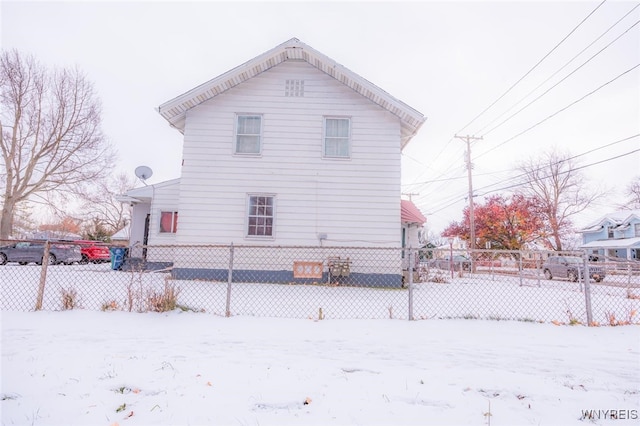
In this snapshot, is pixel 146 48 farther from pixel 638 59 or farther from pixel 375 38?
pixel 638 59

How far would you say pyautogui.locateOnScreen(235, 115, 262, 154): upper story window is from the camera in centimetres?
1138

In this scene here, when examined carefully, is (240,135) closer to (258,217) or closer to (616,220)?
(258,217)

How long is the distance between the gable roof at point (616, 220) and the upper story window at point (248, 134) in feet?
132

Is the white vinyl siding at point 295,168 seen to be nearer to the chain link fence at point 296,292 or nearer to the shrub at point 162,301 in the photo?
the chain link fence at point 296,292

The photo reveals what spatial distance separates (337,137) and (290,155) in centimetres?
171

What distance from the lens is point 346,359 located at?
3.83m

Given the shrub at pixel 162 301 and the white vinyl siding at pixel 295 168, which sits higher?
the white vinyl siding at pixel 295 168

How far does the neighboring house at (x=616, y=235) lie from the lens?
32438 millimetres

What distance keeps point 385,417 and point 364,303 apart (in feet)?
17.4

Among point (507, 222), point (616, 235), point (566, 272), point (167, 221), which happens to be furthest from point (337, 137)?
point (616, 235)

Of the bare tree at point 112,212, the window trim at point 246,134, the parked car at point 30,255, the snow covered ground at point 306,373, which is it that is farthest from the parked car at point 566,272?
the bare tree at point 112,212

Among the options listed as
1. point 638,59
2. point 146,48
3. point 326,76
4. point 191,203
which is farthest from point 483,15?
point 146,48

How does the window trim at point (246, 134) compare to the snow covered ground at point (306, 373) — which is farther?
the window trim at point (246, 134)

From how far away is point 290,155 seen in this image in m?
11.3
